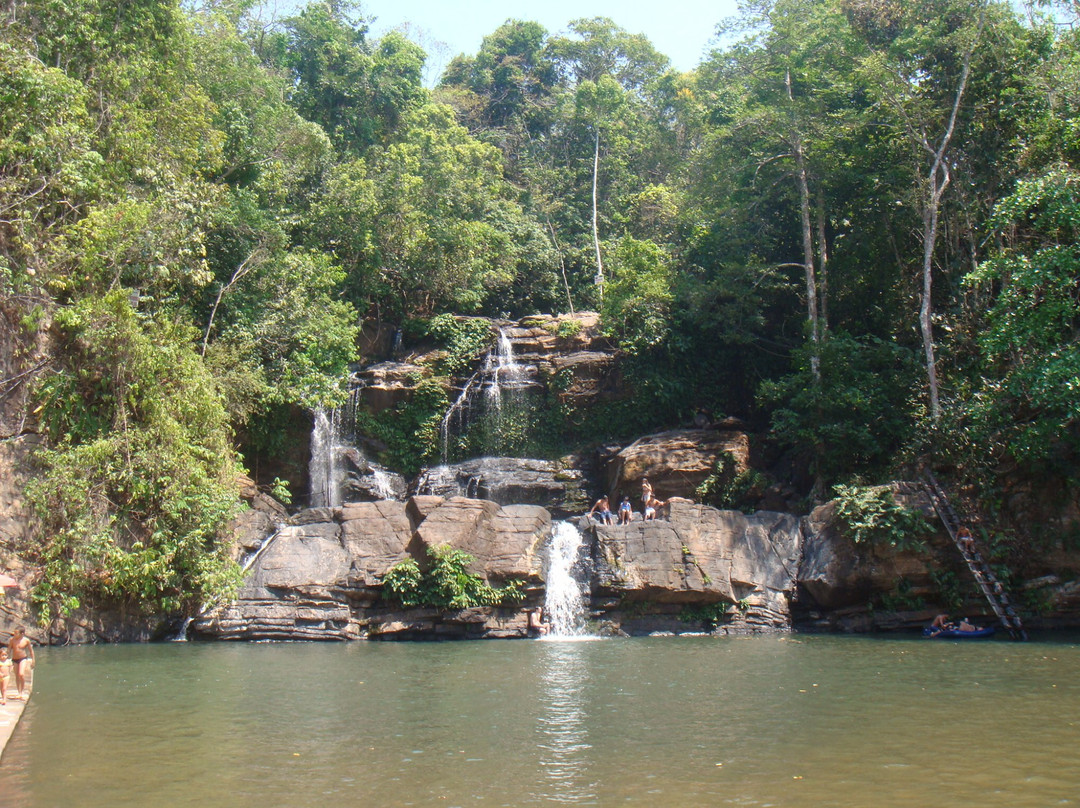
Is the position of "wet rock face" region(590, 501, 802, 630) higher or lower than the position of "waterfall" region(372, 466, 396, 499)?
lower

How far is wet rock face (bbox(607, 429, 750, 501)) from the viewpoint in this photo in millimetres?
23000

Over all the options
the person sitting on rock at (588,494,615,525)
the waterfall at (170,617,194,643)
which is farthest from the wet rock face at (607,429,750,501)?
the waterfall at (170,617,194,643)

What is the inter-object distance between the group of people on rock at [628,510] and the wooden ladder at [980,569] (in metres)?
5.92

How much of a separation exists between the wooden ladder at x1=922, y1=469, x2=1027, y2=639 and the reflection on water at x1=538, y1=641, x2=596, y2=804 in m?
8.56

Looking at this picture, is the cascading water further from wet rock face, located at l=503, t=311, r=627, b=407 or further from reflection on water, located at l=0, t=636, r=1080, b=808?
reflection on water, located at l=0, t=636, r=1080, b=808

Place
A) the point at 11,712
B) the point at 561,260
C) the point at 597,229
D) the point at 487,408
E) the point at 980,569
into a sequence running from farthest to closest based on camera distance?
the point at 597,229 < the point at 561,260 < the point at 487,408 < the point at 980,569 < the point at 11,712

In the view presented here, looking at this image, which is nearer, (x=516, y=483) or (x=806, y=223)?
(x=516, y=483)

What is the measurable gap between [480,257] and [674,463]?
12.2m

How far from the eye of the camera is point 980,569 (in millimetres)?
17891

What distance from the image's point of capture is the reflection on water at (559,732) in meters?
6.66

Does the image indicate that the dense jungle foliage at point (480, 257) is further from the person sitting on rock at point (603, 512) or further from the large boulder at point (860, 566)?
the person sitting on rock at point (603, 512)

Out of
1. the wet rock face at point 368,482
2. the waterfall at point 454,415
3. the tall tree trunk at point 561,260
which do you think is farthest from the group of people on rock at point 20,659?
the tall tree trunk at point 561,260

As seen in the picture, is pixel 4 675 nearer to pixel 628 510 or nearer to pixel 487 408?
pixel 628 510

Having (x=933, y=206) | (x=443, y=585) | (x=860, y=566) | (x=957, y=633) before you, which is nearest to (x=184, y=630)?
(x=443, y=585)
